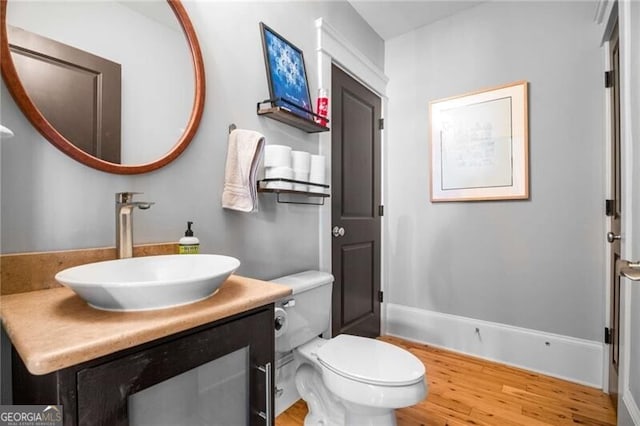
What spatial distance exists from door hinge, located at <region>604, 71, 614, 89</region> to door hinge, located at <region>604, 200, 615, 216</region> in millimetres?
657

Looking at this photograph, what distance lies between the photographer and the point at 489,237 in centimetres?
216

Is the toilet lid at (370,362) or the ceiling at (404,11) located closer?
the toilet lid at (370,362)

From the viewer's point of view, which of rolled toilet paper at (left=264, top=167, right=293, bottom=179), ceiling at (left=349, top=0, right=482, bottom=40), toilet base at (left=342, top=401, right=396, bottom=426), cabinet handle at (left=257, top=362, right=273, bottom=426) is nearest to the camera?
cabinet handle at (left=257, top=362, right=273, bottom=426)

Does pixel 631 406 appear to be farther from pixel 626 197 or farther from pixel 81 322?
pixel 81 322

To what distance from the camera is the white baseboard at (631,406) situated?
1.05 meters

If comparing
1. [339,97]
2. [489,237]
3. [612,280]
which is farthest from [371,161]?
[612,280]

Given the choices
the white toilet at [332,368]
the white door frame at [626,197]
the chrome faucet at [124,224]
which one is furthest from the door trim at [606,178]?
the chrome faucet at [124,224]

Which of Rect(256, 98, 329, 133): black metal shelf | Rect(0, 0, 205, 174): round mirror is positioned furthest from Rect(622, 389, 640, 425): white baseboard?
Rect(0, 0, 205, 174): round mirror

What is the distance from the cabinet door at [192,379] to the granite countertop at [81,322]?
0.05 m

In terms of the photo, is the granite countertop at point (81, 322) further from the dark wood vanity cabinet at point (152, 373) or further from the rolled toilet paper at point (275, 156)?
the rolled toilet paper at point (275, 156)

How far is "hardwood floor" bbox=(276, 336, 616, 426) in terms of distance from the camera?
59.5 inches

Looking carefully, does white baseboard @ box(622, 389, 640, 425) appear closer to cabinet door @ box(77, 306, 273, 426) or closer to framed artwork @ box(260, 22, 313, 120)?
cabinet door @ box(77, 306, 273, 426)

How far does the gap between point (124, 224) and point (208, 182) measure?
1.33ft

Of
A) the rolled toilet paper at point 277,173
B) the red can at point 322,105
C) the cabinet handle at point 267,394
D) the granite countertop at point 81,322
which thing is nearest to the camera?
the granite countertop at point 81,322
